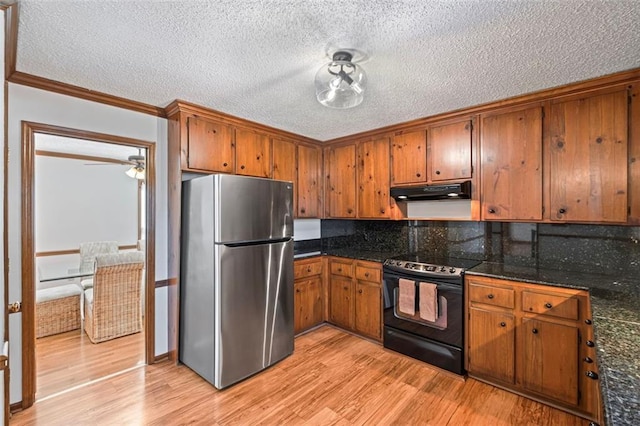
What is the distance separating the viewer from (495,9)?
54.4 inches

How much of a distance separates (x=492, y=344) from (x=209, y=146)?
302 cm

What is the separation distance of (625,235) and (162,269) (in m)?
3.92

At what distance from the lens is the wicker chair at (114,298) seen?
131 inches

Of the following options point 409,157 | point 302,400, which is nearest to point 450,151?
point 409,157

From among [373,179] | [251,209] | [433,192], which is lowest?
[251,209]

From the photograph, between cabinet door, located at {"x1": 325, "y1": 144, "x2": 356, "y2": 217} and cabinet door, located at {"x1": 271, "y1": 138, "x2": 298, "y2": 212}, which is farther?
cabinet door, located at {"x1": 325, "y1": 144, "x2": 356, "y2": 217}

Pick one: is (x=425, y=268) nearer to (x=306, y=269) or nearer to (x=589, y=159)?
(x=306, y=269)

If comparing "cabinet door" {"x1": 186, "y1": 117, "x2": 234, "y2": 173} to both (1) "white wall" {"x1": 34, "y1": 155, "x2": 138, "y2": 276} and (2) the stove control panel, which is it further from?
(1) "white wall" {"x1": 34, "y1": 155, "x2": 138, "y2": 276}

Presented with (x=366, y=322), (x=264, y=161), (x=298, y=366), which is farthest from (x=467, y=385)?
(x=264, y=161)

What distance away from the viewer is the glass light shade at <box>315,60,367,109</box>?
1.77 meters

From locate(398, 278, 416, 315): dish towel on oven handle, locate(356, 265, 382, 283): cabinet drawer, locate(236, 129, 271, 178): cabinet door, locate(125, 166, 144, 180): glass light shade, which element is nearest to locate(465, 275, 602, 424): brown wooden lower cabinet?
locate(398, 278, 416, 315): dish towel on oven handle

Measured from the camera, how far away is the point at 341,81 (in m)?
1.78

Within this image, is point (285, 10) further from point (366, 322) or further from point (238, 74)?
point (366, 322)

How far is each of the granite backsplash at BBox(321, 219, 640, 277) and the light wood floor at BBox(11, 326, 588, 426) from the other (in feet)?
3.79
